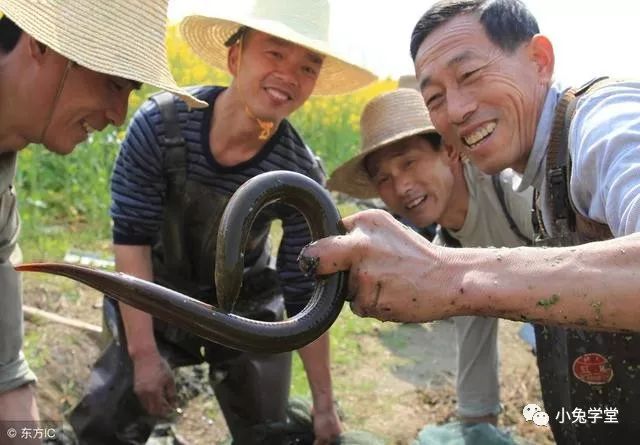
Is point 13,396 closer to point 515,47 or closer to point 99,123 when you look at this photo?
point 99,123

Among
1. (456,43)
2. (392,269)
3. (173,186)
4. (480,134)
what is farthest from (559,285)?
(173,186)

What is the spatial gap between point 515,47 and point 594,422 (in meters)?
1.33

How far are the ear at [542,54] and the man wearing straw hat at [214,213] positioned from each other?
3.11ft

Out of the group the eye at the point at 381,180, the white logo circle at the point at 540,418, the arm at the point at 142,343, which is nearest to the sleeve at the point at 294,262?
the eye at the point at 381,180

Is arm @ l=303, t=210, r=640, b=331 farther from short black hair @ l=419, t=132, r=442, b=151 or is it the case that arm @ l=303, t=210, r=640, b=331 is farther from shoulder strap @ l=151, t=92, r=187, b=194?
short black hair @ l=419, t=132, r=442, b=151

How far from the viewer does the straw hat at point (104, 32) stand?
→ 2.13 metres

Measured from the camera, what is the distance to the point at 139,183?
319 centimetres

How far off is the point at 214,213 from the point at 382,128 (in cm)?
89

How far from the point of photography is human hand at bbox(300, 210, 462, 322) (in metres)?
1.65

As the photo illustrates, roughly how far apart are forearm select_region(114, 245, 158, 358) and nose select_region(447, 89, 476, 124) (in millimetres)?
1570

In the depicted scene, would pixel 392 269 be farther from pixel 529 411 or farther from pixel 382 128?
pixel 529 411

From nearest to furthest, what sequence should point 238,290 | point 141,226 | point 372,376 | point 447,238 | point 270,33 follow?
point 238,290
point 270,33
point 141,226
point 447,238
point 372,376

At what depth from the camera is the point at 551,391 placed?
272 cm

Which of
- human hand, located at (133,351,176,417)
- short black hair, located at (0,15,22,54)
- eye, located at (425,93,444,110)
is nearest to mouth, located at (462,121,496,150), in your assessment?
eye, located at (425,93,444,110)
